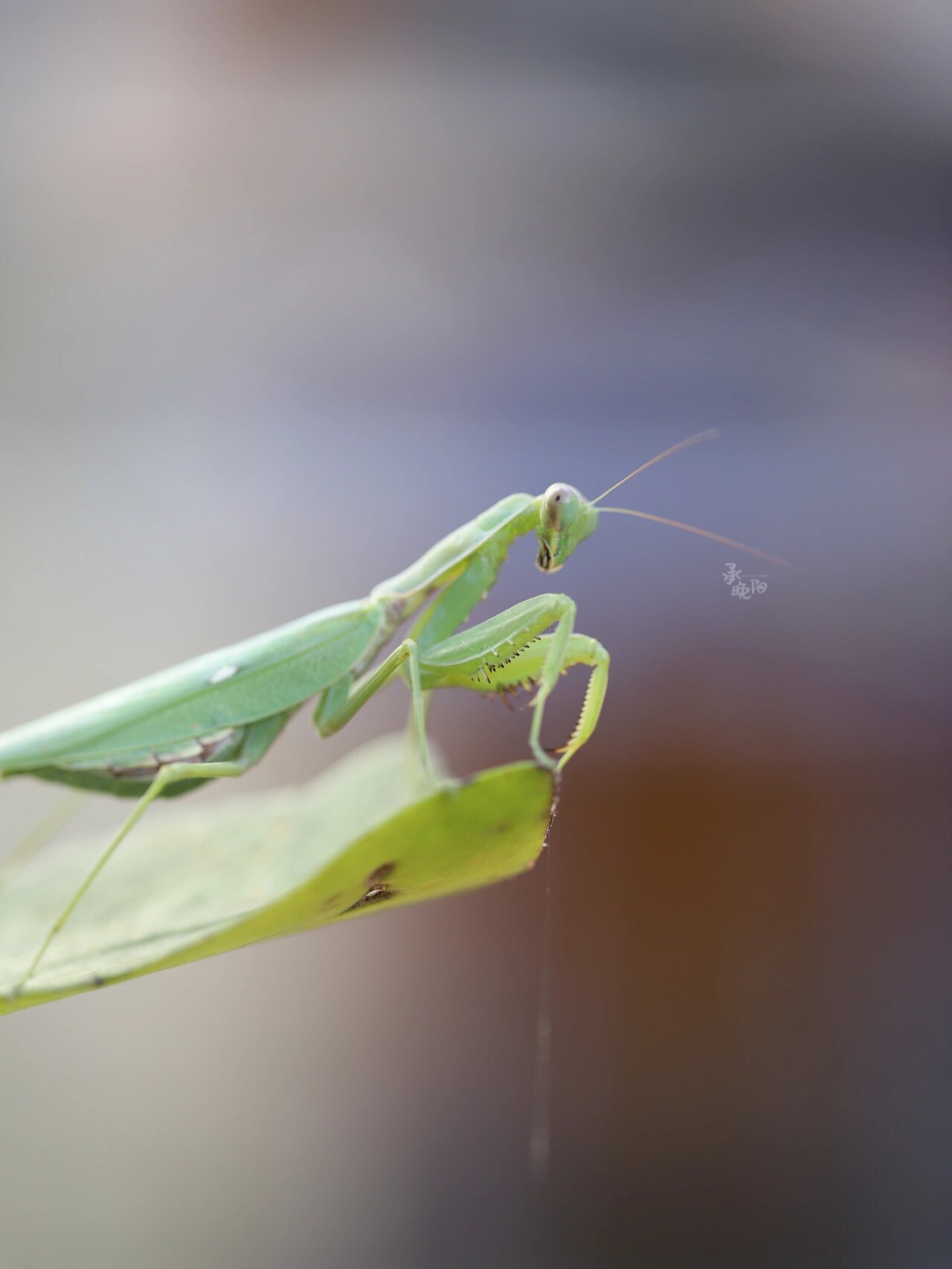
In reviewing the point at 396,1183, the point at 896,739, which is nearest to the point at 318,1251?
the point at 396,1183

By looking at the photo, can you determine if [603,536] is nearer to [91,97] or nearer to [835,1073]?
[835,1073]

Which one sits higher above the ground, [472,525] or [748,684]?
[472,525]

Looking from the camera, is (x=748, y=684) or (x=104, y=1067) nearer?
(x=748, y=684)

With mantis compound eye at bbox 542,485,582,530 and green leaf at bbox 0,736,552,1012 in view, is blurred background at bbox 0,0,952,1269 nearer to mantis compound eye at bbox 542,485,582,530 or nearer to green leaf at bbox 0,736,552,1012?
mantis compound eye at bbox 542,485,582,530

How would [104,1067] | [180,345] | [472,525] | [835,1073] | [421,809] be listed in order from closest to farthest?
1. [421,809]
2. [472,525]
3. [835,1073]
4. [104,1067]
5. [180,345]

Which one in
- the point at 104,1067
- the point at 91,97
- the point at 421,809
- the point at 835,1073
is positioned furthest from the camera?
the point at 91,97

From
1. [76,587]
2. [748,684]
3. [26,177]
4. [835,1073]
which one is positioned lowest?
[835,1073]
